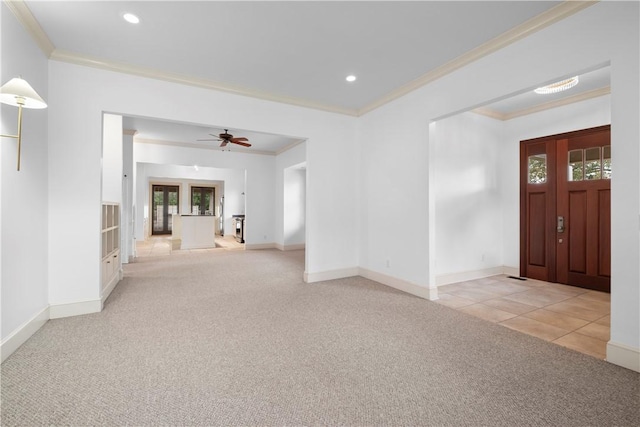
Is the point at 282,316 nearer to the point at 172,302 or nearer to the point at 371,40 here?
the point at 172,302

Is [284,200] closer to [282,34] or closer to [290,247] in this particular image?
[290,247]

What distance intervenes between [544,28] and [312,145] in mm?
2960

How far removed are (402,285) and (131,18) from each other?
4.24m

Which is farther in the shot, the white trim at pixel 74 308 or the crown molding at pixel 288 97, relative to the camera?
the white trim at pixel 74 308

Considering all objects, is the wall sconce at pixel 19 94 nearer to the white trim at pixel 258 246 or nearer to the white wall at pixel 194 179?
the white trim at pixel 258 246

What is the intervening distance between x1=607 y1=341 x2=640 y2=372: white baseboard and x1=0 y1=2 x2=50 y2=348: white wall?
179 inches

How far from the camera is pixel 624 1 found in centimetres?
208

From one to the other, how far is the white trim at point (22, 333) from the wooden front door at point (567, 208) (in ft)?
21.2

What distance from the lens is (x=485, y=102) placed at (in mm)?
3033

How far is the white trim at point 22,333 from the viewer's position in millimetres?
2147

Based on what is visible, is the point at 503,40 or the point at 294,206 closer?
the point at 503,40

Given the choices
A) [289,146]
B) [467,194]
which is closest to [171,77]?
[289,146]

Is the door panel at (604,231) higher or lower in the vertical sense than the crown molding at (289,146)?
lower

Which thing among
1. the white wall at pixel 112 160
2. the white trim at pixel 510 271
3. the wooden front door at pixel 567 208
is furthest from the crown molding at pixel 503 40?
the white wall at pixel 112 160
